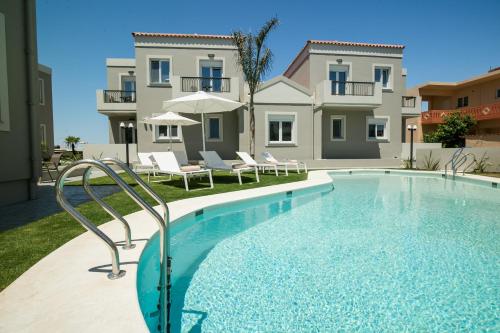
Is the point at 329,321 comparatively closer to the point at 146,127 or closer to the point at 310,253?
the point at 310,253

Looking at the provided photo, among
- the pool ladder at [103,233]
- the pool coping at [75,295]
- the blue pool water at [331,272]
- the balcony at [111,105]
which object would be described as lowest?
the blue pool water at [331,272]

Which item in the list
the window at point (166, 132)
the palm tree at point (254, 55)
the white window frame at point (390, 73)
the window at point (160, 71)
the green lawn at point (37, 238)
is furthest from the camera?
the white window frame at point (390, 73)

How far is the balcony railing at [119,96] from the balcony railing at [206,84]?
20.0 ft

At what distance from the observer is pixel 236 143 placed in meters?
20.3

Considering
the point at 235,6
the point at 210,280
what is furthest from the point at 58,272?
the point at 235,6

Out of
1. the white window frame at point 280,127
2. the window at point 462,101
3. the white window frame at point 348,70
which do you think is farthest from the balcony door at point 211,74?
the window at point 462,101

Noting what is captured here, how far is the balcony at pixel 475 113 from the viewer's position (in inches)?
1164

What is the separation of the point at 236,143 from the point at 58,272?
17629mm

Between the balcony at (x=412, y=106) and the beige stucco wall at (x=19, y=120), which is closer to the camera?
the beige stucco wall at (x=19, y=120)

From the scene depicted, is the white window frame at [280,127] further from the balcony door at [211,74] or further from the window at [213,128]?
the balcony door at [211,74]

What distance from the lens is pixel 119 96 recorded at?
2297cm

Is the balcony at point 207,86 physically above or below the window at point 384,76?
below

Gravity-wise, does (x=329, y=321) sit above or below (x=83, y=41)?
below

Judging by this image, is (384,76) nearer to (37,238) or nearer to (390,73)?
(390,73)
